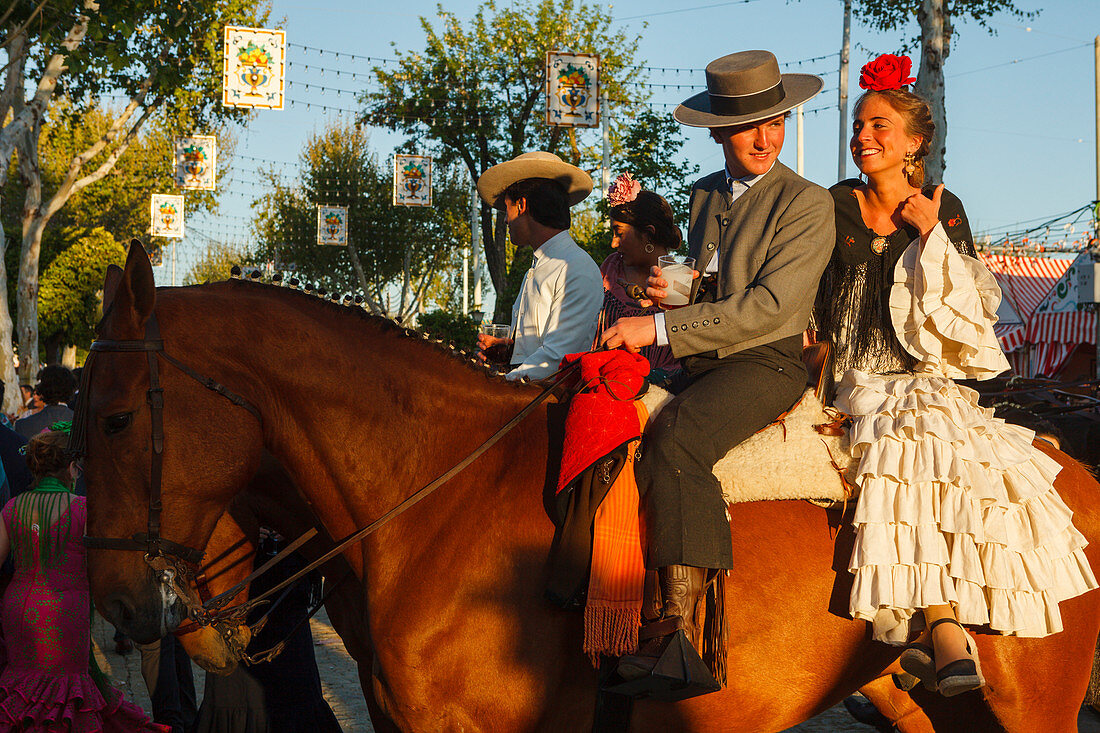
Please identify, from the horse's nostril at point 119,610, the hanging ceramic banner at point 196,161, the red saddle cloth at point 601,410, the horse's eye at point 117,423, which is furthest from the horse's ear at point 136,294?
the hanging ceramic banner at point 196,161

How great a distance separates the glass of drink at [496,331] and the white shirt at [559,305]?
0.62ft

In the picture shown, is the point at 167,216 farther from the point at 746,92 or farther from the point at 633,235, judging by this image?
the point at 746,92

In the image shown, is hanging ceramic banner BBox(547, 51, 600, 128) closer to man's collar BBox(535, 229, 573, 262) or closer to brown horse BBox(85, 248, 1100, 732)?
man's collar BBox(535, 229, 573, 262)

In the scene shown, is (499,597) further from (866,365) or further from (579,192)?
(579,192)

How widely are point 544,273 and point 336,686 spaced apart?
4380mm

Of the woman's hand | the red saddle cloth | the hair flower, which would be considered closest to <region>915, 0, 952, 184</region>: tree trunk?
the hair flower

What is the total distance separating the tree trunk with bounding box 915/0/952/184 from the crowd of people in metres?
11.2

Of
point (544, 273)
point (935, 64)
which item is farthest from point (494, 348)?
point (935, 64)

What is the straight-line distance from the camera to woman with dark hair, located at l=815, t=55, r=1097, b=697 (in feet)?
10.2

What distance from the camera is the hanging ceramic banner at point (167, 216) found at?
27938mm

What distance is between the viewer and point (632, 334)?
126 inches

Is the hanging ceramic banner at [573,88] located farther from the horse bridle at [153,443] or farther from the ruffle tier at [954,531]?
the horse bridle at [153,443]

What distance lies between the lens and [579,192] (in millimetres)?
4711

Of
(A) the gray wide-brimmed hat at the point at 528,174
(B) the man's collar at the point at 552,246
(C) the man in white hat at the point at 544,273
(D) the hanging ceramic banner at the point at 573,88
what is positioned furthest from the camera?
(D) the hanging ceramic banner at the point at 573,88
